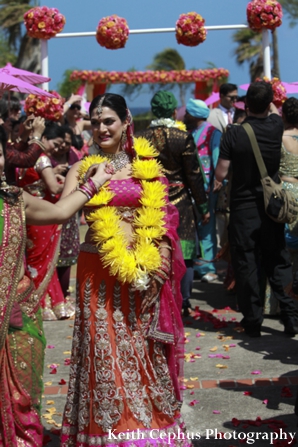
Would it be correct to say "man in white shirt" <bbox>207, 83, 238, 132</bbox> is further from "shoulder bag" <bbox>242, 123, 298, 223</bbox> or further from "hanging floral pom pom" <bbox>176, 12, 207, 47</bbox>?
"shoulder bag" <bbox>242, 123, 298, 223</bbox>

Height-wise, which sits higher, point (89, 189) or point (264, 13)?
point (264, 13)

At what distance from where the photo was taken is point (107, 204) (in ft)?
13.6

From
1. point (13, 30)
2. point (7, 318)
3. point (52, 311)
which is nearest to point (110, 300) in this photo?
point (7, 318)

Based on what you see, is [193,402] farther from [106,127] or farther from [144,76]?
[144,76]

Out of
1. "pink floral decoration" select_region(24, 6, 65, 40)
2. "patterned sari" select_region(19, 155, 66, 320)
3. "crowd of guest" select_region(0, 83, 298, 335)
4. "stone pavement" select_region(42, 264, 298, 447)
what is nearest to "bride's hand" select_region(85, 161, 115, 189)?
"stone pavement" select_region(42, 264, 298, 447)

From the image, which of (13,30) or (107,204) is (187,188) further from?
(13,30)

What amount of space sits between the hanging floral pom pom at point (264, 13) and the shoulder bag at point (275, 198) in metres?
3.39

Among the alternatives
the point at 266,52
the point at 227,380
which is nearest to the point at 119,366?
the point at 227,380

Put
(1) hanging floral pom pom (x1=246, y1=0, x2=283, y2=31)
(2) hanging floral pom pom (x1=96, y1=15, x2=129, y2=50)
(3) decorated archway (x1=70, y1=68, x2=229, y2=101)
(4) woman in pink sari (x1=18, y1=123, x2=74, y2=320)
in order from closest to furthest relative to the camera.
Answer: (4) woman in pink sari (x1=18, y1=123, x2=74, y2=320)
(1) hanging floral pom pom (x1=246, y1=0, x2=283, y2=31)
(2) hanging floral pom pom (x1=96, y1=15, x2=129, y2=50)
(3) decorated archway (x1=70, y1=68, x2=229, y2=101)

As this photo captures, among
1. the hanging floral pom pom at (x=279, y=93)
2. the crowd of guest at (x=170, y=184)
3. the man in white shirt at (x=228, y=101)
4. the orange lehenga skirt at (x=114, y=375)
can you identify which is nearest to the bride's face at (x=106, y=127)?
the orange lehenga skirt at (x=114, y=375)

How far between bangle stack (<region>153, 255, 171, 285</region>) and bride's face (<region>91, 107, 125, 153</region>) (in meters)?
0.72

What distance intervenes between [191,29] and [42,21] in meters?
1.88

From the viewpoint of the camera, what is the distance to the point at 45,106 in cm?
784

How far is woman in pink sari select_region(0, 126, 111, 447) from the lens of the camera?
11.1ft
